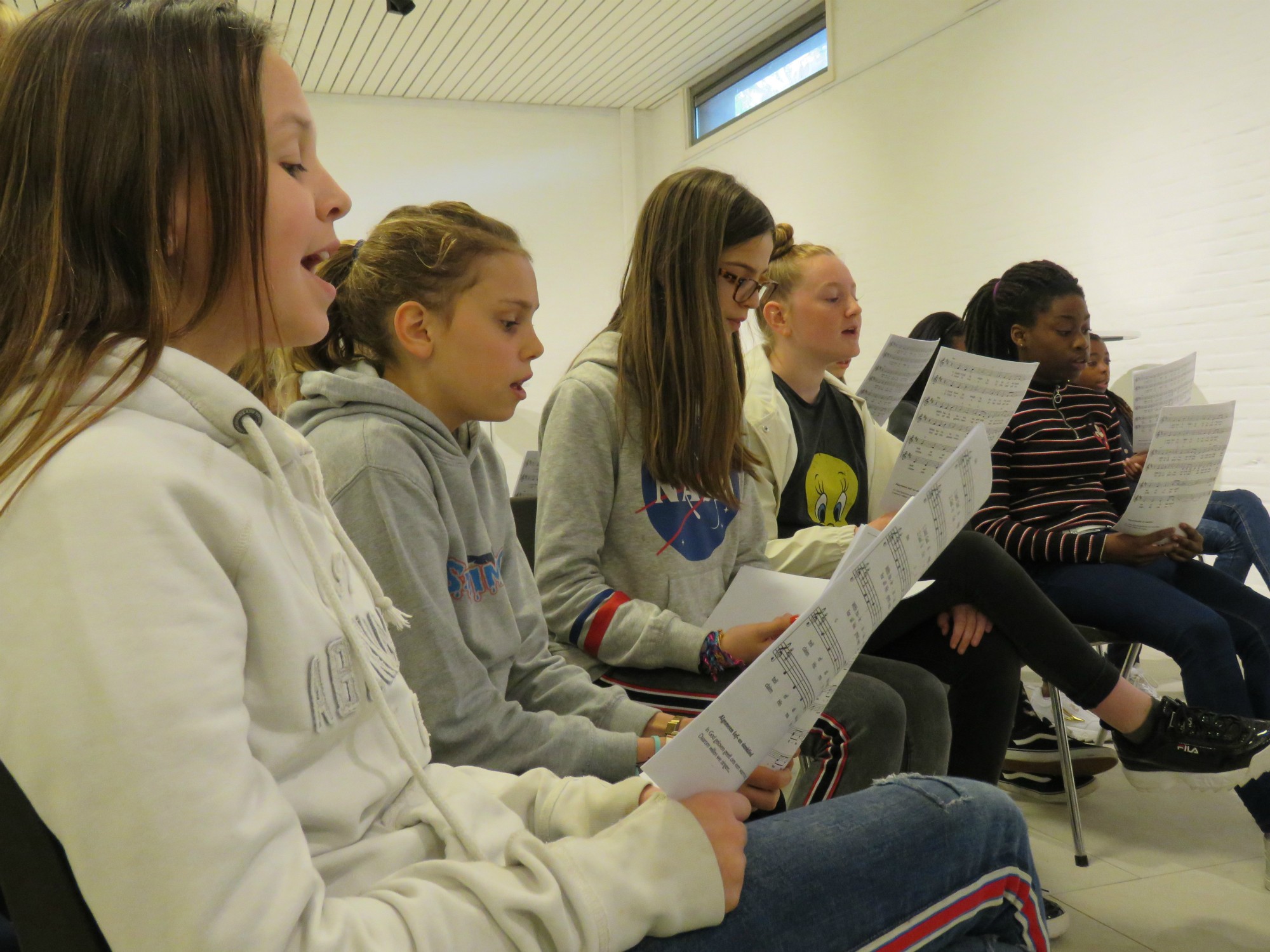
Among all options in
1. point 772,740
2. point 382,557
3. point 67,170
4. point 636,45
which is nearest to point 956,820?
point 772,740

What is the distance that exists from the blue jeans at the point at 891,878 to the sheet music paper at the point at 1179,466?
144cm

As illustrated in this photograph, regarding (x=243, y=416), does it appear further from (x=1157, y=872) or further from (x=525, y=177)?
(x=525, y=177)

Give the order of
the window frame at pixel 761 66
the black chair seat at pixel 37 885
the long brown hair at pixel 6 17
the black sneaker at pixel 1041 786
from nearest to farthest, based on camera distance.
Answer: the black chair seat at pixel 37 885 → the long brown hair at pixel 6 17 → the black sneaker at pixel 1041 786 → the window frame at pixel 761 66

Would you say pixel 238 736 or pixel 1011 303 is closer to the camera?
pixel 238 736

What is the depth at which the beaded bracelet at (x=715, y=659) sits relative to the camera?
1.37 m

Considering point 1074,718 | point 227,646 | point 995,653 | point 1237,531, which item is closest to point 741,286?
point 995,653

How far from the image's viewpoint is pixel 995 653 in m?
1.73

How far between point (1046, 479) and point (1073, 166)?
291 centimetres

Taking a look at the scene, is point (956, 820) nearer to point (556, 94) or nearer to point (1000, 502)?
point (1000, 502)

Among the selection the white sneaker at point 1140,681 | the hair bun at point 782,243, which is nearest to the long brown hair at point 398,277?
the hair bun at point 782,243

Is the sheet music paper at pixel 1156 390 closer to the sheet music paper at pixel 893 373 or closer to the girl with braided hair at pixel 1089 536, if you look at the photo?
the girl with braided hair at pixel 1089 536

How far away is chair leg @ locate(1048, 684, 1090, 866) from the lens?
6.33ft

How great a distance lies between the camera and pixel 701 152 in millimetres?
7855

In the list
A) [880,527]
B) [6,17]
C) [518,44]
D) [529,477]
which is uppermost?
[518,44]
